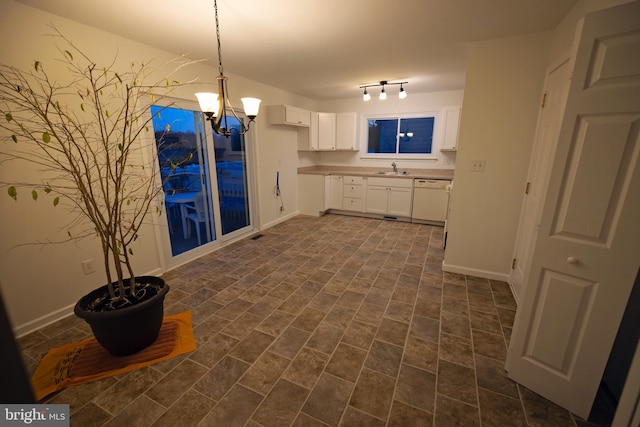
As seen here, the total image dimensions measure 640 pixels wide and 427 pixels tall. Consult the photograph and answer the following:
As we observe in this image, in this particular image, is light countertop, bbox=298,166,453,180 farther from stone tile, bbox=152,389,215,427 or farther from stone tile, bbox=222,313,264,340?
stone tile, bbox=152,389,215,427

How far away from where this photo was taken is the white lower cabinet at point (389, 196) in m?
5.29

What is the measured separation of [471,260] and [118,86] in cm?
409

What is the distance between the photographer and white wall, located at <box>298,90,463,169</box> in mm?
5273

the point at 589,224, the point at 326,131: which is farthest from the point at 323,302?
the point at 326,131

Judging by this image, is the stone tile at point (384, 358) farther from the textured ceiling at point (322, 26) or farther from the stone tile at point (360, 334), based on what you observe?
the textured ceiling at point (322, 26)

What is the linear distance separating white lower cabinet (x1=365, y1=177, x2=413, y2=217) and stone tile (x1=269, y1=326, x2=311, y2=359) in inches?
145

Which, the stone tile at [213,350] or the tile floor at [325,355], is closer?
the tile floor at [325,355]

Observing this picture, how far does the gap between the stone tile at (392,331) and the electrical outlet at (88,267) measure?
269 centimetres

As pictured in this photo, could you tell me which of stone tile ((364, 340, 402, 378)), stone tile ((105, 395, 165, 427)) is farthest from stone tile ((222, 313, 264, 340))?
stone tile ((364, 340, 402, 378))

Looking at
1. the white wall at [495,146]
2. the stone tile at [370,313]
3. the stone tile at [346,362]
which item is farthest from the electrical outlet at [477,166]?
the stone tile at [346,362]

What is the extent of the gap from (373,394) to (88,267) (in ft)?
8.93

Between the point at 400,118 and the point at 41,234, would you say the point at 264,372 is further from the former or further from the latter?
the point at 400,118

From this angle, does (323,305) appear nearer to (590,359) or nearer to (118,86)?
(590,359)

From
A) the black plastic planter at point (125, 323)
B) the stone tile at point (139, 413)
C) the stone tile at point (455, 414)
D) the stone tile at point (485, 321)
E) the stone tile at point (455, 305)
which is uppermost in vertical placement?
the black plastic planter at point (125, 323)
